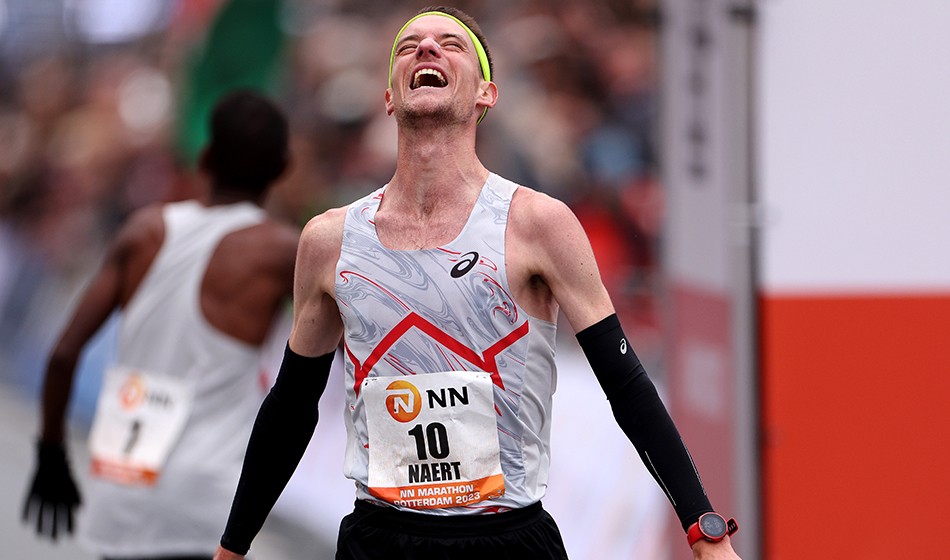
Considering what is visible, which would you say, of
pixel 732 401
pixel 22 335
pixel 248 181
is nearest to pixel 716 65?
pixel 732 401

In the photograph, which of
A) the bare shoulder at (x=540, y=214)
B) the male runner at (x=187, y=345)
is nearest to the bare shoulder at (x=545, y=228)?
the bare shoulder at (x=540, y=214)

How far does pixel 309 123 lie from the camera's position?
11453 mm

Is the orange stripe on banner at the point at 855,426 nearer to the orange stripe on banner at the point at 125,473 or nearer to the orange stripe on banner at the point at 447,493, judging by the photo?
the orange stripe on banner at the point at 125,473

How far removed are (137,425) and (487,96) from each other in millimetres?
2161

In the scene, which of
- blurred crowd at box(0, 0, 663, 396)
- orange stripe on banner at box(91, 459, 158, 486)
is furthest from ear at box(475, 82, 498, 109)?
blurred crowd at box(0, 0, 663, 396)

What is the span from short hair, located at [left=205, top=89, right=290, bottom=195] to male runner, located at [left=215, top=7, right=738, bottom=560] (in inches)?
70.9

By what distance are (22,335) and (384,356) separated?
13.7 meters

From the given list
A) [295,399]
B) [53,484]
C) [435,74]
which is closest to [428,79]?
[435,74]

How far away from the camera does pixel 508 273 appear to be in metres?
3.11

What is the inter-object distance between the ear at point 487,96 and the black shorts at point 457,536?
0.91 m

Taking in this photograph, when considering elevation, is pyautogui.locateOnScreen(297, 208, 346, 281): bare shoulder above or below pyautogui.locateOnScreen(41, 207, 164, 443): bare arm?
above

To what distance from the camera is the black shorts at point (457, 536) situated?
3.11m

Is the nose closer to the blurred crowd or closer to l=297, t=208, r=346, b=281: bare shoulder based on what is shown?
l=297, t=208, r=346, b=281: bare shoulder

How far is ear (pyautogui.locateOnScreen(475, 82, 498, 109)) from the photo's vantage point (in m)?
3.32
